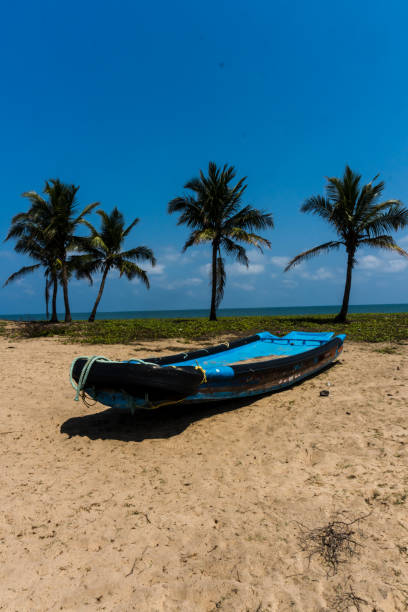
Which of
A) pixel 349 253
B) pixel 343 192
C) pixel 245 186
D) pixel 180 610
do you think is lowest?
pixel 180 610

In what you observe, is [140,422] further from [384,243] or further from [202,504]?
[384,243]

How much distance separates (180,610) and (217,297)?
1716cm

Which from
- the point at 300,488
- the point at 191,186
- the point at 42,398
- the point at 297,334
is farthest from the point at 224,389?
the point at 191,186

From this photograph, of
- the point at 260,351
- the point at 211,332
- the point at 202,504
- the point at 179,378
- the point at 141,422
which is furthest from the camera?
the point at 211,332

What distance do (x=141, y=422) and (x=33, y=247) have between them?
20.3 m

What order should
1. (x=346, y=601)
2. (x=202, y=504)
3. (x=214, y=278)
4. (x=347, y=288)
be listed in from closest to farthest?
1. (x=346, y=601)
2. (x=202, y=504)
3. (x=347, y=288)
4. (x=214, y=278)

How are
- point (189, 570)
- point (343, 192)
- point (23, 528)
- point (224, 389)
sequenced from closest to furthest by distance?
point (189, 570), point (23, 528), point (224, 389), point (343, 192)

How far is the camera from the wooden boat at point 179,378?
12.5 feet

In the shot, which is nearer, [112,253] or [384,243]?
[384,243]

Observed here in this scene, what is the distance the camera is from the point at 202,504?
110 inches

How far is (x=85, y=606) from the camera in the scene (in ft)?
6.11

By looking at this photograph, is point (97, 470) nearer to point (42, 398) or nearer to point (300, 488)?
point (300, 488)

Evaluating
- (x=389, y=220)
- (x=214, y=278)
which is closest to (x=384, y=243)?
(x=389, y=220)

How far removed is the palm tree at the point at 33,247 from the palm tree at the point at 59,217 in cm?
52
